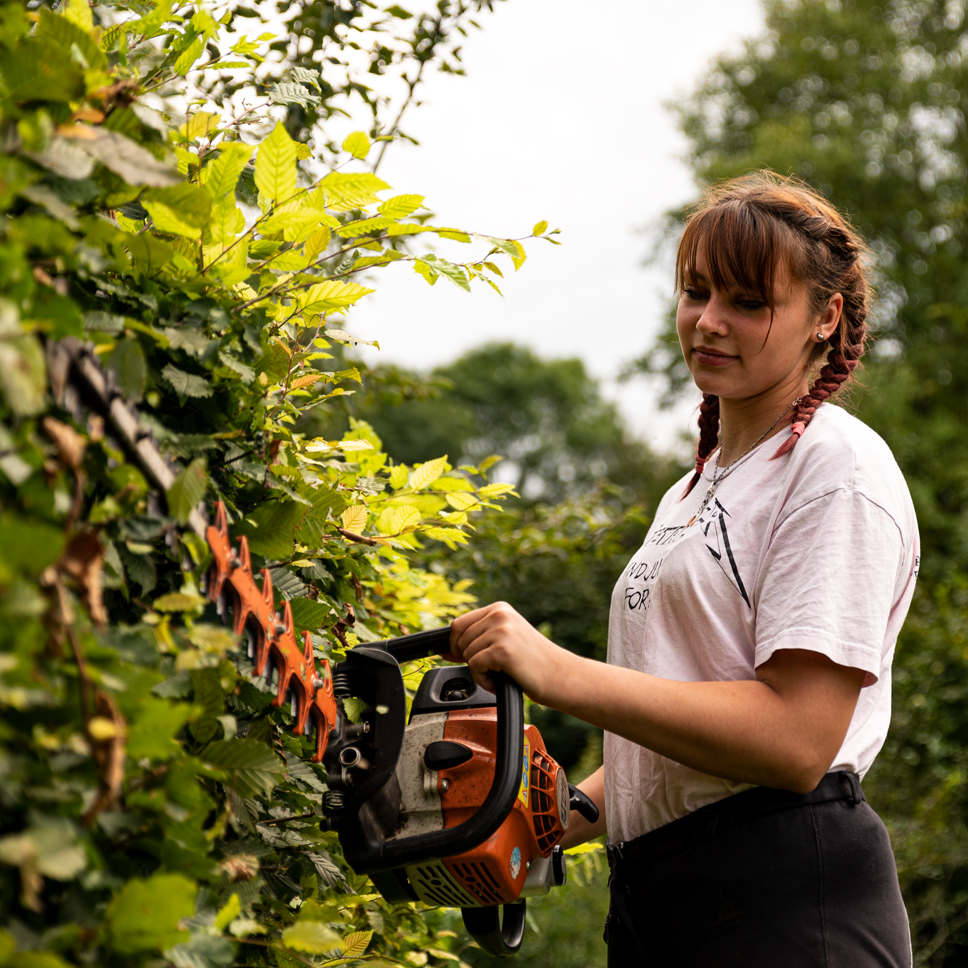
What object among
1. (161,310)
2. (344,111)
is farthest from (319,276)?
(344,111)

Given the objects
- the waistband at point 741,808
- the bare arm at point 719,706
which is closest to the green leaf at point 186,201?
the bare arm at point 719,706

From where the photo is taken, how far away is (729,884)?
53.0 inches

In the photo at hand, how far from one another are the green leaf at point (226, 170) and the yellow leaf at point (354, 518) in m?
0.52

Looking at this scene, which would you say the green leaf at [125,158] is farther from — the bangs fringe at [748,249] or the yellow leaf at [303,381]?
the bangs fringe at [748,249]

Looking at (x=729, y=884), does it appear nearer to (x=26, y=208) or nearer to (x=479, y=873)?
(x=479, y=873)

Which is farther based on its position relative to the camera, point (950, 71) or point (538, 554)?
point (950, 71)

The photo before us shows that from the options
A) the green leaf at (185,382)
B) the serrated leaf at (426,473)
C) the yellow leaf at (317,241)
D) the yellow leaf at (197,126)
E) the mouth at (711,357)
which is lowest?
the serrated leaf at (426,473)

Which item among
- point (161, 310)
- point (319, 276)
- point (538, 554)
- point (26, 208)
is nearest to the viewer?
point (26, 208)

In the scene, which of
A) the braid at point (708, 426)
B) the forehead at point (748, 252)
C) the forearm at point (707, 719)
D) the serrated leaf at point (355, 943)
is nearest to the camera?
the serrated leaf at point (355, 943)

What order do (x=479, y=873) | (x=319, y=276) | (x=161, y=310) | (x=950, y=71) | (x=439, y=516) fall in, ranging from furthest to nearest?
(x=950, y=71), (x=439, y=516), (x=479, y=873), (x=319, y=276), (x=161, y=310)

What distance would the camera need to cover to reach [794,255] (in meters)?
A: 1.57

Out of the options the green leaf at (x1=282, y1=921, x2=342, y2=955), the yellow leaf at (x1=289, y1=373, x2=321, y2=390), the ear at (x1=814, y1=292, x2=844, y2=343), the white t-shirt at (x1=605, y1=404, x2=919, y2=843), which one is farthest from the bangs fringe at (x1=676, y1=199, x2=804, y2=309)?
the green leaf at (x1=282, y1=921, x2=342, y2=955)

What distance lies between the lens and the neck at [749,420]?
64.3 inches

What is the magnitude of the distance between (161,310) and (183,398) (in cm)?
10
